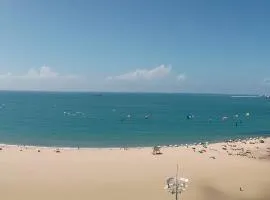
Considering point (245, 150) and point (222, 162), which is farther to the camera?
point (245, 150)

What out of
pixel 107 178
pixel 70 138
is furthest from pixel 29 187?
pixel 70 138

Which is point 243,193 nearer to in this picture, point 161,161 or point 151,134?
point 161,161

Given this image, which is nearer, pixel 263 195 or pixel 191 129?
pixel 263 195

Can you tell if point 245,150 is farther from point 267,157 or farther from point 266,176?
point 266,176

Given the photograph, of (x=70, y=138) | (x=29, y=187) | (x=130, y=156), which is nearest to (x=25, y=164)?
(x=29, y=187)

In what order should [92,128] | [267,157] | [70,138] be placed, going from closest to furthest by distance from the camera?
[267,157] < [70,138] < [92,128]

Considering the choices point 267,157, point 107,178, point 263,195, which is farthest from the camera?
point 267,157

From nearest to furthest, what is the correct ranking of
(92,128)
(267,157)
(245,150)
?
(267,157) < (245,150) < (92,128)
